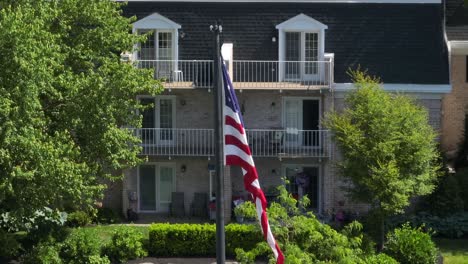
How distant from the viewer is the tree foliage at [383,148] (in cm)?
2778

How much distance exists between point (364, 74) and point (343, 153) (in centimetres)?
512

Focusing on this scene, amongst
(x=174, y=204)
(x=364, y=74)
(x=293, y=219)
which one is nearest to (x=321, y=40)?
(x=364, y=74)

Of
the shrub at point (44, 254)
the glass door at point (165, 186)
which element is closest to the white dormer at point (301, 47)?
the glass door at point (165, 186)

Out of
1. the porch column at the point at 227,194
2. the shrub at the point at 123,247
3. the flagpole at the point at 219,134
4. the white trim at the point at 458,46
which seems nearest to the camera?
the flagpole at the point at 219,134

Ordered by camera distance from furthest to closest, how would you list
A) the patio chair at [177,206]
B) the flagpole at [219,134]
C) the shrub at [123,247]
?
the patio chair at [177,206] < the shrub at [123,247] < the flagpole at [219,134]

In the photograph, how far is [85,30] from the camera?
2736 cm

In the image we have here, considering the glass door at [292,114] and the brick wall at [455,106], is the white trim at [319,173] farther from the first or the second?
the brick wall at [455,106]

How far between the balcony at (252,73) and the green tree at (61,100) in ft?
13.9

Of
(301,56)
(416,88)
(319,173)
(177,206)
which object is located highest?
(301,56)

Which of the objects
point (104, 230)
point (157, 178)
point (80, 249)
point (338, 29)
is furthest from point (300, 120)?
point (80, 249)

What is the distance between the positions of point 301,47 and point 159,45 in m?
5.24

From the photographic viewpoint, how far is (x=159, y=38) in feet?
109

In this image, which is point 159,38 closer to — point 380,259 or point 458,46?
point 458,46

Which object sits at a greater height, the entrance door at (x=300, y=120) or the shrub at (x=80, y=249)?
the entrance door at (x=300, y=120)
